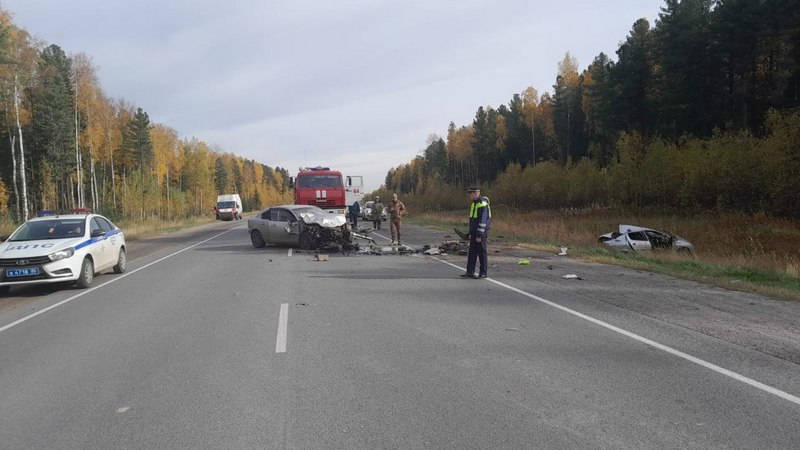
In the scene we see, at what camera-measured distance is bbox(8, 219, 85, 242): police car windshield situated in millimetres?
11938

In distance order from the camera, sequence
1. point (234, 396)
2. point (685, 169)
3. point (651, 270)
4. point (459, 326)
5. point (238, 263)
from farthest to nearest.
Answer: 1. point (685, 169)
2. point (238, 263)
3. point (651, 270)
4. point (459, 326)
5. point (234, 396)

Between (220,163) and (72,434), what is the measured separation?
12247cm

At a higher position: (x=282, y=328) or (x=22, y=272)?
(x=22, y=272)

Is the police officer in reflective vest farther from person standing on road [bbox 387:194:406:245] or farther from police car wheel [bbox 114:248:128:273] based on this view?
police car wheel [bbox 114:248:128:273]

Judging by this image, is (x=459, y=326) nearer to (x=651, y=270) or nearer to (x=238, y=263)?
(x=651, y=270)

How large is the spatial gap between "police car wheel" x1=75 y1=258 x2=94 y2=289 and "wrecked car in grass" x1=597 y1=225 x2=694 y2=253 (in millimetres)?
18239

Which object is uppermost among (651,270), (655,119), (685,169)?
(655,119)

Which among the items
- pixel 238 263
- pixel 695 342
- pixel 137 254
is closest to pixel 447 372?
pixel 695 342

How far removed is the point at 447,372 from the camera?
17.4 ft

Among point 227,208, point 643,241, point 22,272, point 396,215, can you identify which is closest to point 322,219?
point 396,215

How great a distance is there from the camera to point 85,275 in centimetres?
1168

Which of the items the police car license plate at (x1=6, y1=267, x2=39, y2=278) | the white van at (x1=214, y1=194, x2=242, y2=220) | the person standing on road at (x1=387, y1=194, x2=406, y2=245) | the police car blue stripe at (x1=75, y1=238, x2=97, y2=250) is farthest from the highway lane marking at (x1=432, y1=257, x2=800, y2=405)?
the white van at (x1=214, y1=194, x2=242, y2=220)

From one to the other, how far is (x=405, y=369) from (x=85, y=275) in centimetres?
932

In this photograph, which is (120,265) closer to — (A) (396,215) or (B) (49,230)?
(B) (49,230)
